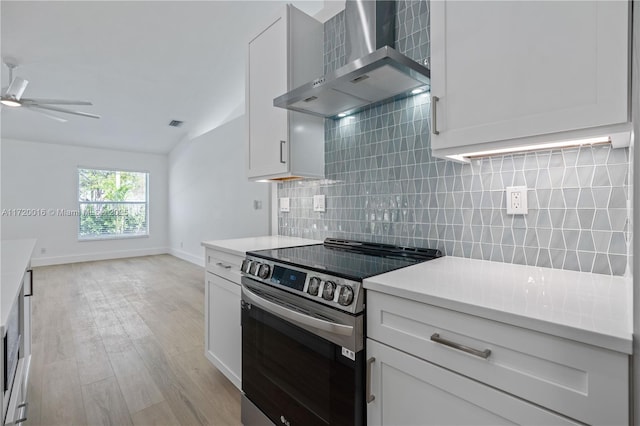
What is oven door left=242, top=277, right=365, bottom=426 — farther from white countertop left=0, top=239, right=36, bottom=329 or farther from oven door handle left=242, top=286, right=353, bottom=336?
white countertop left=0, top=239, right=36, bottom=329

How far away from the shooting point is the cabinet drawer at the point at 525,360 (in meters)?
0.70

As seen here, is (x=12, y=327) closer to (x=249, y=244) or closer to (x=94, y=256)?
(x=249, y=244)

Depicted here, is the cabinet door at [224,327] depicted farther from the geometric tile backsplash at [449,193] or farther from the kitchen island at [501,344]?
the kitchen island at [501,344]

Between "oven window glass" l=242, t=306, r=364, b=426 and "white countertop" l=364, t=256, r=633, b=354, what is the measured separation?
0.37 metres

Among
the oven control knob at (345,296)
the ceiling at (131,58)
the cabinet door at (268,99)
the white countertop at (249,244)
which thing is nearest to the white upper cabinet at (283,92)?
the cabinet door at (268,99)

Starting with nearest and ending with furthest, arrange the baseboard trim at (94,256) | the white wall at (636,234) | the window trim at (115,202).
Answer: the white wall at (636,234), the baseboard trim at (94,256), the window trim at (115,202)

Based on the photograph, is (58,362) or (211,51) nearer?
(58,362)

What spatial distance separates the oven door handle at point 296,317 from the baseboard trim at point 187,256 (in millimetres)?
4633

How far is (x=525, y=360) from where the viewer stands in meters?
0.81

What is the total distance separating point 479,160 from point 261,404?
5.35ft

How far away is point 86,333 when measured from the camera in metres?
2.97

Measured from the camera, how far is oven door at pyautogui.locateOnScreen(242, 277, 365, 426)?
1.17 m

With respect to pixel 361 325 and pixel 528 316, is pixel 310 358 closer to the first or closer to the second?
pixel 361 325

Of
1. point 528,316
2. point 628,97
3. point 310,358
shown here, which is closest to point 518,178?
point 628,97
